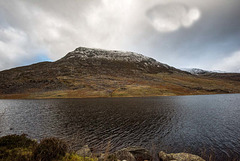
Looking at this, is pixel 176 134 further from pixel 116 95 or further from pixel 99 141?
pixel 116 95

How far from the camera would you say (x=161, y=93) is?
376 feet

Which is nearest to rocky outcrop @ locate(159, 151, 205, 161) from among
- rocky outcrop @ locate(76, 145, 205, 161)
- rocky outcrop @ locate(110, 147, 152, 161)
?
rocky outcrop @ locate(76, 145, 205, 161)

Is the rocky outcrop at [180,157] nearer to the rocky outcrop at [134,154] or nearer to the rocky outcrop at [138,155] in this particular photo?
the rocky outcrop at [138,155]

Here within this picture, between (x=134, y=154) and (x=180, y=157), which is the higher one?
(x=134, y=154)

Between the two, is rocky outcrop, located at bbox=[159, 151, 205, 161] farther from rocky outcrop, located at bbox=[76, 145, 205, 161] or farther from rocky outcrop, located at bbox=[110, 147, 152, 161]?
rocky outcrop, located at bbox=[110, 147, 152, 161]

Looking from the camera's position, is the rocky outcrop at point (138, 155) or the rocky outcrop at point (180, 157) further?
the rocky outcrop at point (180, 157)

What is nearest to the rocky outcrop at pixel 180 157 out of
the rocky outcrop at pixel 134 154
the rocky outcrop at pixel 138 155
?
the rocky outcrop at pixel 138 155

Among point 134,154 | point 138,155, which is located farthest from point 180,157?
point 134,154

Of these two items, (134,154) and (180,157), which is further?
(134,154)

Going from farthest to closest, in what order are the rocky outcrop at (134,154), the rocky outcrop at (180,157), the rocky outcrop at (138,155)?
the rocky outcrop at (180,157) → the rocky outcrop at (134,154) → the rocky outcrop at (138,155)

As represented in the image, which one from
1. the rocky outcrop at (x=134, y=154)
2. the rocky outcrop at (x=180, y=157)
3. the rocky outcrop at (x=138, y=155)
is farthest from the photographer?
the rocky outcrop at (x=180, y=157)

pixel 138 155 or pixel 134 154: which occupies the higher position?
pixel 134 154

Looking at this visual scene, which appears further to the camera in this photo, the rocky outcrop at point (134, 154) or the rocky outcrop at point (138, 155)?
the rocky outcrop at point (134, 154)

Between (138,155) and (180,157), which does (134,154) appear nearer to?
(138,155)
